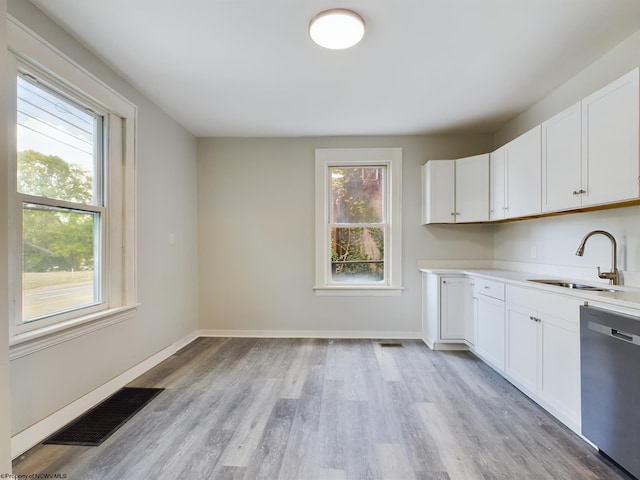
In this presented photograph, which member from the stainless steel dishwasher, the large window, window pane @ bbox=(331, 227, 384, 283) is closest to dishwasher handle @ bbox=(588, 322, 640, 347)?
the stainless steel dishwasher

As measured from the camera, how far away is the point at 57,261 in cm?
202

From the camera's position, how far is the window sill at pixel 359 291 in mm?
3779

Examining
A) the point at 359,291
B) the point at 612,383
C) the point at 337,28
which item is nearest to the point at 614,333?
the point at 612,383

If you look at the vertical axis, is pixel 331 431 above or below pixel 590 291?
below

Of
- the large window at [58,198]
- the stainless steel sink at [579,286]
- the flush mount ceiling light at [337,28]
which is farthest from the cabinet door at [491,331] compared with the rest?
the large window at [58,198]

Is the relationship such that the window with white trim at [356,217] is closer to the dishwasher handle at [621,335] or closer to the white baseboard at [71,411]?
the white baseboard at [71,411]

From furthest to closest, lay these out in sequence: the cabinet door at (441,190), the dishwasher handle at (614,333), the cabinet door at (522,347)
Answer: the cabinet door at (441,190) → the cabinet door at (522,347) → the dishwasher handle at (614,333)

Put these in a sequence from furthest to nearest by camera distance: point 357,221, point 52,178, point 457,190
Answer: point 357,221, point 457,190, point 52,178

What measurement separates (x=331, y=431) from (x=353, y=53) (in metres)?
2.58

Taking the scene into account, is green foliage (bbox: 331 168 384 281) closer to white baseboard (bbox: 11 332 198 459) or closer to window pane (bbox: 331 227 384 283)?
window pane (bbox: 331 227 384 283)

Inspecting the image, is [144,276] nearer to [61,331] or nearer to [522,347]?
[61,331]

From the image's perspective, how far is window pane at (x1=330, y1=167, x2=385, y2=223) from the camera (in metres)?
3.91

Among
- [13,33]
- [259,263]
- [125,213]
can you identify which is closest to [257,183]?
[259,263]

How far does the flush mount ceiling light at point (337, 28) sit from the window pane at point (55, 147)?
5.89 feet
